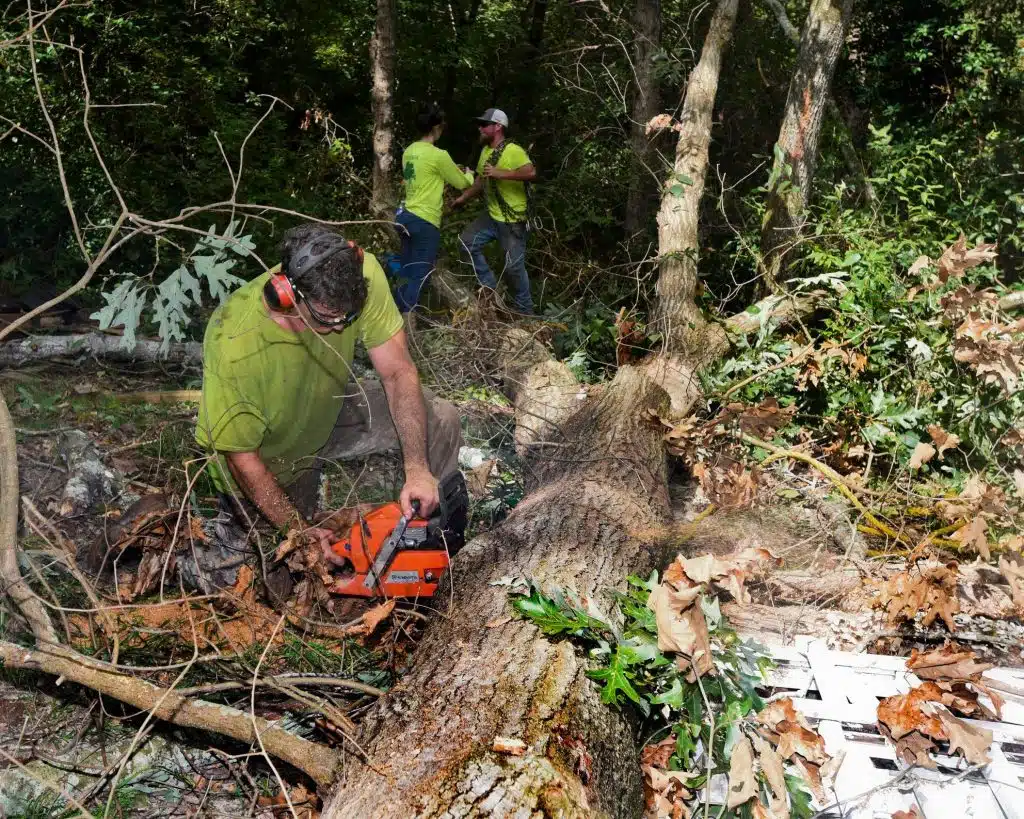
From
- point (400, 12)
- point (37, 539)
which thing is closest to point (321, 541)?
point (37, 539)

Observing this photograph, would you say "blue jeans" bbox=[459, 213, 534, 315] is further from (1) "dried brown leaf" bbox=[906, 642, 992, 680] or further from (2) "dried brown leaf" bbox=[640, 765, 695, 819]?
(2) "dried brown leaf" bbox=[640, 765, 695, 819]

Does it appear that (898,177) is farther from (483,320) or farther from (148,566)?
(148,566)

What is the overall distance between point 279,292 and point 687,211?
153 inches

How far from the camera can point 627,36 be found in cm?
923

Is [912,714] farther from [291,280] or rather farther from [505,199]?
[505,199]

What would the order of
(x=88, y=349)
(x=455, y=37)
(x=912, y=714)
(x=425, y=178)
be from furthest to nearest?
(x=455, y=37)
(x=425, y=178)
(x=88, y=349)
(x=912, y=714)

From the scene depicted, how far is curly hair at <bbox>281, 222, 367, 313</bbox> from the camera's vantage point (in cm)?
332

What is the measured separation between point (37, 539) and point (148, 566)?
82cm

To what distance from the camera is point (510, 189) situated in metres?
7.12

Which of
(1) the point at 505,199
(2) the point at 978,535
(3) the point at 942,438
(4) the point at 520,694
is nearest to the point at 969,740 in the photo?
(2) the point at 978,535

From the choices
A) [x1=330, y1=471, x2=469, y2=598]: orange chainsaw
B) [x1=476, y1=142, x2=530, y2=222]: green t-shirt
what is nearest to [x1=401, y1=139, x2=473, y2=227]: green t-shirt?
[x1=476, y1=142, x2=530, y2=222]: green t-shirt

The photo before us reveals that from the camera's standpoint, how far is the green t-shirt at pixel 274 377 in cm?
342

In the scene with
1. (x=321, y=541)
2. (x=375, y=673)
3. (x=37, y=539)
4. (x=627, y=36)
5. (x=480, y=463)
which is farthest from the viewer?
(x=627, y=36)

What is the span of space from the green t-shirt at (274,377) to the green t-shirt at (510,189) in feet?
11.1
